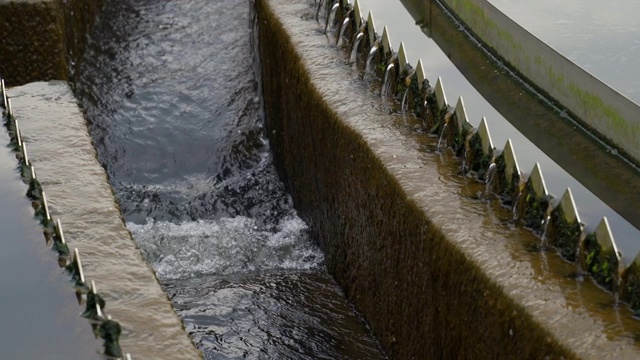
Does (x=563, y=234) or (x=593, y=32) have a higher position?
(x=593, y=32)

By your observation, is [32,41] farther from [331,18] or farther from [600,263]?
[600,263]

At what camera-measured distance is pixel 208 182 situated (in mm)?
7688

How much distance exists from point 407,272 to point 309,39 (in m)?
2.31

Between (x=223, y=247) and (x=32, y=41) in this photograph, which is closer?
(x=223, y=247)

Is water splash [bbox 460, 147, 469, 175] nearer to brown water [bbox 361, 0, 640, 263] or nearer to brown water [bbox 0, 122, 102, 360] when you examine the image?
brown water [bbox 361, 0, 640, 263]

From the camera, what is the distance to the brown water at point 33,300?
3.40 m

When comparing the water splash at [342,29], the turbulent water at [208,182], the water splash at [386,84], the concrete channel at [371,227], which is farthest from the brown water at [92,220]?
the water splash at [342,29]

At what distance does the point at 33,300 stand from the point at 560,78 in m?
2.94

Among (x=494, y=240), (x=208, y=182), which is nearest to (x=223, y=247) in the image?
(x=208, y=182)

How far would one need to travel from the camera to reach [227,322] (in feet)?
18.9

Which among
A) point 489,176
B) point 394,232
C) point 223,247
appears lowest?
point 223,247

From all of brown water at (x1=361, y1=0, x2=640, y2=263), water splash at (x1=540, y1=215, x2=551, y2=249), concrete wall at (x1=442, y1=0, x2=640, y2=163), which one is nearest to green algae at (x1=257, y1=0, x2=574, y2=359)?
water splash at (x1=540, y1=215, x2=551, y2=249)

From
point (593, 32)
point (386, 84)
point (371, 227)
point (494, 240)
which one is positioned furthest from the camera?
point (593, 32)

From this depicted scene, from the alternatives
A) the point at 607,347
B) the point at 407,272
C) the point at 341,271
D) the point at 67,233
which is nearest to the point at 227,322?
the point at 341,271
